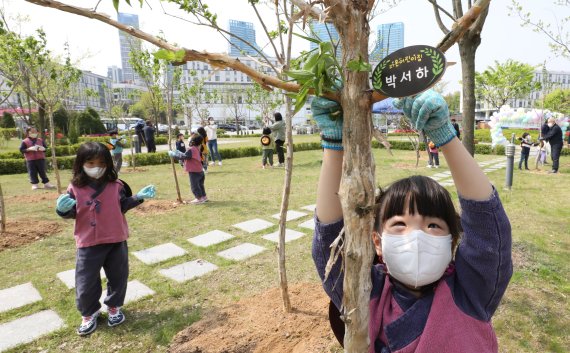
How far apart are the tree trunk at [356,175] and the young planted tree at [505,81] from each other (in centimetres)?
3309

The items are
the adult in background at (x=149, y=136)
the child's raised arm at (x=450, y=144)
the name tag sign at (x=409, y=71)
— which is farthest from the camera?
the adult in background at (x=149, y=136)

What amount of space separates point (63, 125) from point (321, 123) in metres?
31.0

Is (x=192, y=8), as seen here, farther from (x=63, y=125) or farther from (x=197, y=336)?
(x=63, y=125)

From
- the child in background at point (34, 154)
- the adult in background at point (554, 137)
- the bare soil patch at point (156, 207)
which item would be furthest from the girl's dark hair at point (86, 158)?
the adult in background at point (554, 137)

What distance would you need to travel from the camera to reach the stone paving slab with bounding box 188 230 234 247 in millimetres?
5090

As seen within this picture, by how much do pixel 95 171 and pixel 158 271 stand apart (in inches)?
64.5

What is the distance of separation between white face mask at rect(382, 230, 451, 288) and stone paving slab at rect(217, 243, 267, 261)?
11.3 ft

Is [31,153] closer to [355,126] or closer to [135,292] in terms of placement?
[135,292]

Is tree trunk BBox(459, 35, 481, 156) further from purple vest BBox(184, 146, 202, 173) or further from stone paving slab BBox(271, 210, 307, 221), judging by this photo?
purple vest BBox(184, 146, 202, 173)

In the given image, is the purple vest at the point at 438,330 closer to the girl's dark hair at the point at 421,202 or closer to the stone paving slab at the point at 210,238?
the girl's dark hair at the point at 421,202

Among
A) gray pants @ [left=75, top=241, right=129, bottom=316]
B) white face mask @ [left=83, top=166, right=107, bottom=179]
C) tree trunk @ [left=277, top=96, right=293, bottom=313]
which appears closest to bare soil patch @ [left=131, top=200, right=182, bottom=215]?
gray pants @ [left=75, top=241, right=129, bottom=316]

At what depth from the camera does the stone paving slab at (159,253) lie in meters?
4.55

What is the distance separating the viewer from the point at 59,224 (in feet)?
20.3

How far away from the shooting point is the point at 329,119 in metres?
1.25
